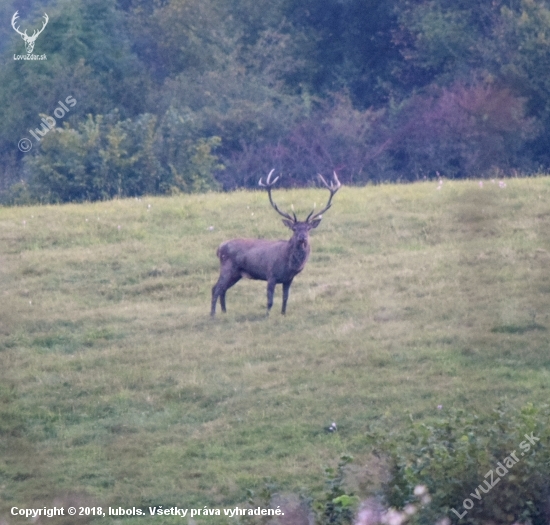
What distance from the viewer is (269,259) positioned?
11.8m

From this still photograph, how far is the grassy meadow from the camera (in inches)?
319

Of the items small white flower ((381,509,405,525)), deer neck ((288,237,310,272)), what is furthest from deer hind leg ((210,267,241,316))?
small white flower ((381,509,405,525))

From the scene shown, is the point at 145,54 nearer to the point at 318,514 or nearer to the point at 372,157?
the point at 372,157

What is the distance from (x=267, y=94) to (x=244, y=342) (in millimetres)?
24162

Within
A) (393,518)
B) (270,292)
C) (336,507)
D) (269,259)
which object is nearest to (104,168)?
(269,259)

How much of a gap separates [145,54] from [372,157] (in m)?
12.7

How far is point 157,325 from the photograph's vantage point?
11.6m

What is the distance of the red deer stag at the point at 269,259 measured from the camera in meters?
11.7

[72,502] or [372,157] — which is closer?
[72,502]

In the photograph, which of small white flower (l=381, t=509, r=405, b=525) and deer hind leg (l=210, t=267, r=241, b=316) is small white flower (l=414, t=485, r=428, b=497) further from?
deer hind leg (l=210, t=267, r=241, b=316)

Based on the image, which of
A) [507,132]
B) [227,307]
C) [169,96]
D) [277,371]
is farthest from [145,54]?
[277,371]

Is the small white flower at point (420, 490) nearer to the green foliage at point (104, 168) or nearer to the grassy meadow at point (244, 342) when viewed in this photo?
the grassy meadow at point (244, 342)

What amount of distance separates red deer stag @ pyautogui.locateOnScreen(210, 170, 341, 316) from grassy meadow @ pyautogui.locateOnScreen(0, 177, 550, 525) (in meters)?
0.36

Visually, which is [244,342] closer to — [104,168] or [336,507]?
[336,507]
